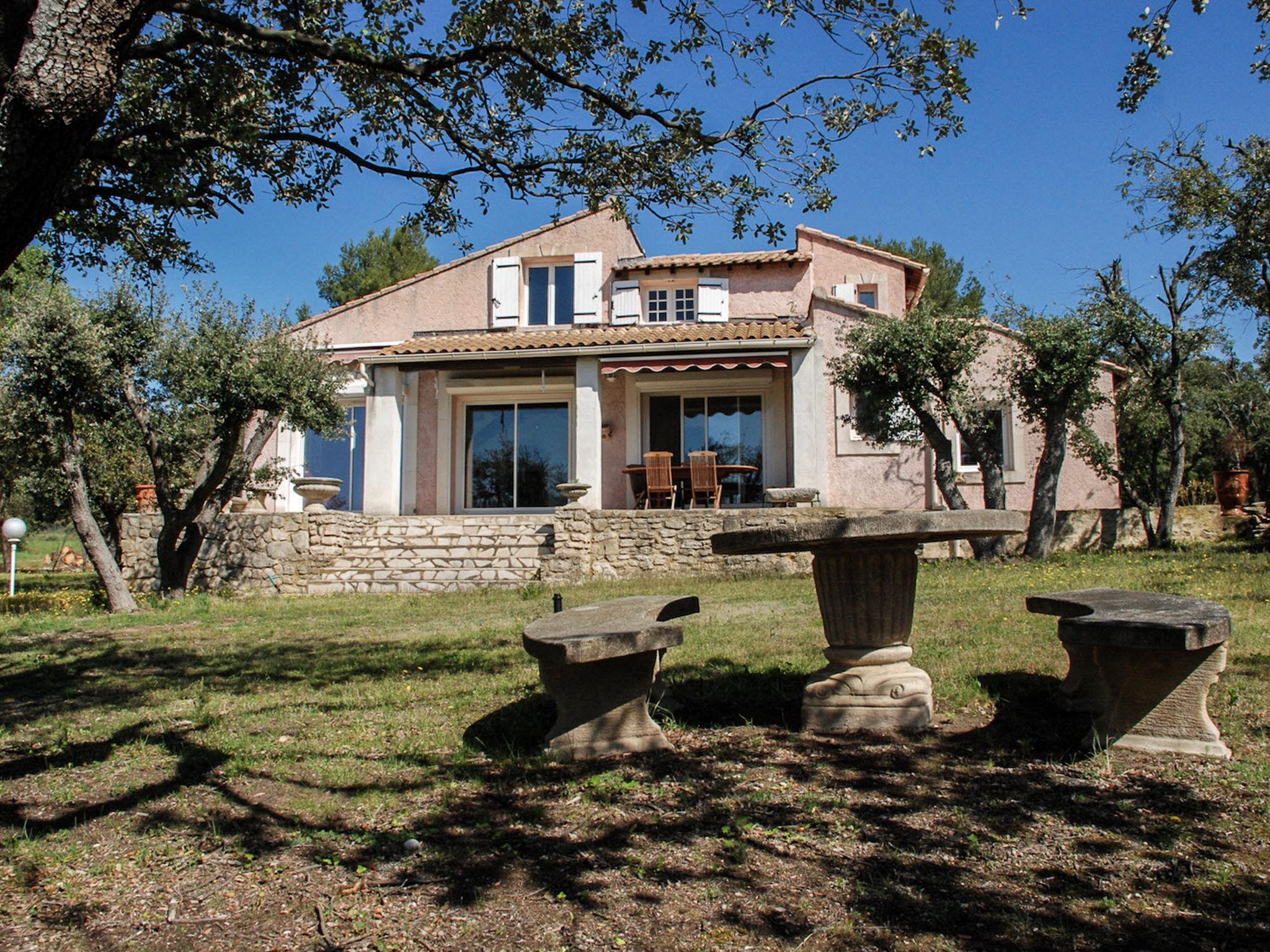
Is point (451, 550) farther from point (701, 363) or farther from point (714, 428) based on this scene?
point (714, 428)

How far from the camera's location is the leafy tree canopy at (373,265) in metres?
31.6

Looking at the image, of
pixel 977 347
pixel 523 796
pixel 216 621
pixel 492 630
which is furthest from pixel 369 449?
pixel 523 796

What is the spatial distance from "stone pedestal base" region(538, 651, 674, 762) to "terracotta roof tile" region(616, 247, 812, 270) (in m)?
15.9

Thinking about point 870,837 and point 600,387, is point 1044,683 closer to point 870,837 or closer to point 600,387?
point 870,837

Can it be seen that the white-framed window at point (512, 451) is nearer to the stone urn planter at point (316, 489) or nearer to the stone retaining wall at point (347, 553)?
the stone retaining wall at point (347, 553)

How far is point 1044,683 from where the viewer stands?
465 cm

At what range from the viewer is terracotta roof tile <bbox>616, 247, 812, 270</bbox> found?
61.4 feet

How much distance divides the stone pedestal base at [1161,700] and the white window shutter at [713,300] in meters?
15.3

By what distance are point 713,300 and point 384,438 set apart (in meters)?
7.52

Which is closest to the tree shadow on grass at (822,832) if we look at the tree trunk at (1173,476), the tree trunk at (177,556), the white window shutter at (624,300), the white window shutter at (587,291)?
the tree trunk at (177,556)

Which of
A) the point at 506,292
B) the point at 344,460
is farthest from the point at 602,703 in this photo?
the point at 506,292

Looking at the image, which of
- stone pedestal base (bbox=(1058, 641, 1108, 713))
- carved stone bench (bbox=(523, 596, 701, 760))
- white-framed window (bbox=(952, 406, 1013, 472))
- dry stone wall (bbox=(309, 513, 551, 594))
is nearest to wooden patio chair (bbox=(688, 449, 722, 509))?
dry stone wall (bbox=(309, 513, 551, 594))

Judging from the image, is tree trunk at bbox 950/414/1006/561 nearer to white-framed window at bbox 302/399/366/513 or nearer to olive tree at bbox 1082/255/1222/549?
olive tree at bbox 1082/255/1222/549

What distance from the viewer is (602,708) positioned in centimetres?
394
